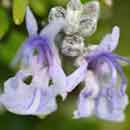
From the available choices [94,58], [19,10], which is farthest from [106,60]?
[19,10]

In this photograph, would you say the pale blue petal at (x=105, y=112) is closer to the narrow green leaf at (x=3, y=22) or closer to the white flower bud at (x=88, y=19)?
the white flower bud at (x=88, y=19)

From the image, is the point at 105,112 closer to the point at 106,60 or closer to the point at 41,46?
the point at 106,60

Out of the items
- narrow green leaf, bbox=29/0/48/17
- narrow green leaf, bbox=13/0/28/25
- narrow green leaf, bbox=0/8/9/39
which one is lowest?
narrow green leaf, bbox=29/0/48/17

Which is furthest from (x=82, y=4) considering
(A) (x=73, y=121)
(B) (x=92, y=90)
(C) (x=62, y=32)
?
(A) (x=73, y=121)

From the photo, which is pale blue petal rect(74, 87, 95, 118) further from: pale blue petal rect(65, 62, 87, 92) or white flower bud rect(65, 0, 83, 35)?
white flower bud rect(65, 0, 83, 35)

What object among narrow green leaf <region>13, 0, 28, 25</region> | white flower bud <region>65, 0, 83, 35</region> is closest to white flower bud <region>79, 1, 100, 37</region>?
white flower bud <region>65, 0, 83, 35</region>

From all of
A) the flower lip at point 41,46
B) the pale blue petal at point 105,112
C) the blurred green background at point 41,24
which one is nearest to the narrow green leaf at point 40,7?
the blurred green background at point 41,24

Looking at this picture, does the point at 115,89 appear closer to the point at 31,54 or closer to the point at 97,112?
the point at 97,112
